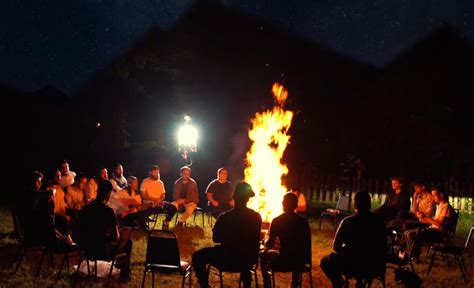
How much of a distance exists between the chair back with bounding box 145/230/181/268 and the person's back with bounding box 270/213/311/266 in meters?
1.22

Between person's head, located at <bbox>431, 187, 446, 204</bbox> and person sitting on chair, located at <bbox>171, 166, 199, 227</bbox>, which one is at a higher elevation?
person's head, located at <bbox>431, 187, 446, 204</bbox>

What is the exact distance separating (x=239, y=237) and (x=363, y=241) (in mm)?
1469

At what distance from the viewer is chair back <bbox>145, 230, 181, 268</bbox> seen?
618 centimetres

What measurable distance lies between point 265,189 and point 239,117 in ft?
24.5

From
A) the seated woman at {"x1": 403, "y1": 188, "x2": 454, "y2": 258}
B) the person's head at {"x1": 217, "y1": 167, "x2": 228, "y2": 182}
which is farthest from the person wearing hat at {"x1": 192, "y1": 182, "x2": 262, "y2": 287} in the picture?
the person's head at {"x1": 217, "y1": 167, "x2": 228, "y2": 182}

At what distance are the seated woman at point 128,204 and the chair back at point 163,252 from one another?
5.02m

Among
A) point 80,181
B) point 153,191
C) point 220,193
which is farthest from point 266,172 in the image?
point 80,181

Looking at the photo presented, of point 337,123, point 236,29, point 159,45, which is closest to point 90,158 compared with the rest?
point 159,45

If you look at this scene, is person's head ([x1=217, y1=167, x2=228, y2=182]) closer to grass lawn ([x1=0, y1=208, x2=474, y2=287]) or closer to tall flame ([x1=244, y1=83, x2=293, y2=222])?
tall flame ([x1=244, y1=83, x2=293, y2=222])

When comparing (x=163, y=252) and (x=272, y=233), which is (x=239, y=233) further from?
(x=163, y=252)

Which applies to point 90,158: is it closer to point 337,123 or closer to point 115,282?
point 337,123

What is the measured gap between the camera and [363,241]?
19.7 ft

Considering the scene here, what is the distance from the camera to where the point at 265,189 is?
11297mm

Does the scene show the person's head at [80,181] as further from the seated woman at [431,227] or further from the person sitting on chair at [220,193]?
the seated woman at [431,227]
